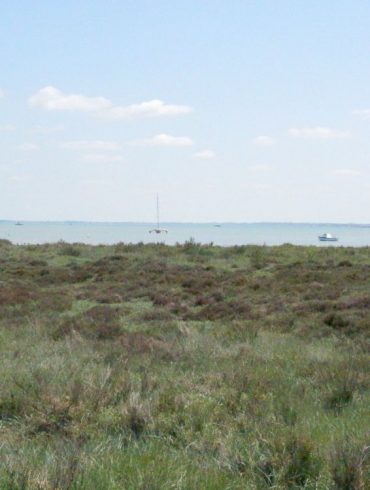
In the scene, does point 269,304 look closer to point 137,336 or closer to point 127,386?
point 137,336

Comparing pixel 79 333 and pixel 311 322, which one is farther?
pixel 311 322

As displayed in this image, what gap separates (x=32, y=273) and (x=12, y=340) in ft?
52.2

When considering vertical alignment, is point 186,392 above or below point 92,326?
above

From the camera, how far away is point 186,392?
7512 mm

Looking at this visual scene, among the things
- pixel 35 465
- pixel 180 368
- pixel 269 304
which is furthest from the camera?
pixel 269 304

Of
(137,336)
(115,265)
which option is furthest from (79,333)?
(115,265)

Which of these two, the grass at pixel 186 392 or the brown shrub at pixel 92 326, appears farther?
the brown shrub at pixel 92 326

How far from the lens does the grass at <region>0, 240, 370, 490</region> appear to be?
5.05m

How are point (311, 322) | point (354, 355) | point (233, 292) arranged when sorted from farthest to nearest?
point (233, 292), point (311, 322), point (354, 355)

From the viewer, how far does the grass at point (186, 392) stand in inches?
199

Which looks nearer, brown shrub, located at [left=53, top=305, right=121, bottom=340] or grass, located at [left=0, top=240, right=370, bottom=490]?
grass, located at [left=0, top=240, right=370, bottom=490]

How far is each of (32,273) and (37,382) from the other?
21017 millimetres

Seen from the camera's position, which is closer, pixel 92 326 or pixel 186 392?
pixel 186 392

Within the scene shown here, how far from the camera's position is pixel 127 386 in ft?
24.6
